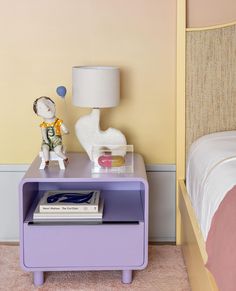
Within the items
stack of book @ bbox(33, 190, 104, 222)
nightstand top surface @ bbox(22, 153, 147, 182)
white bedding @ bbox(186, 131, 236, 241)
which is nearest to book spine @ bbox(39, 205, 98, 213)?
stack of book @ bbox(33, 190, 104, 222)

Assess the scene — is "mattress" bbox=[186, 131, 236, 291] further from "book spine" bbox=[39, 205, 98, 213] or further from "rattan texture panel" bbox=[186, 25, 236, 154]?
"book spine" bbox=[39, 205, 98, 213]

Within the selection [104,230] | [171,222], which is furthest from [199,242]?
[171,222]

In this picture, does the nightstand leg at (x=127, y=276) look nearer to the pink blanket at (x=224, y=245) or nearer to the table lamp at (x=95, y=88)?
the table lamp at (x=95, y=88)

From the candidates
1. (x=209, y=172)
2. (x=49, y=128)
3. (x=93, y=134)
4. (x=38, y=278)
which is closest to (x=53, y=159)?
(x=49, y=128)

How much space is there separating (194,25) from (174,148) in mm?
620

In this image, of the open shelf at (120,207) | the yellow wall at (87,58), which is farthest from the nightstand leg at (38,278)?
the yellow wall at (87,58)

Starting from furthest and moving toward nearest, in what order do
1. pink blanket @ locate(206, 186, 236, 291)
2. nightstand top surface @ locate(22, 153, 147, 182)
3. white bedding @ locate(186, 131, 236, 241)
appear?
nightstand top surface @ locate(22, 153, 147, 182)
white bedding @ locate(186, 131, 236, 241)
pink blanket @ locate(206, 186, 236, 291)

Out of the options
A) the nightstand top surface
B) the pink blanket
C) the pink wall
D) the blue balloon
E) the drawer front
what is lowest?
the drawer front

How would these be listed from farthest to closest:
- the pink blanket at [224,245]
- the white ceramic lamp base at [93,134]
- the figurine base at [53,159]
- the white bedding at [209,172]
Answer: the white ceramic lamp base at [93,134] → the figurine base at [53,159] → the white bedding at [209,172] → the pink blanket at [224,245]

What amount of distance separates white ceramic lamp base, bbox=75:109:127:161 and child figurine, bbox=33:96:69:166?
0.43ft

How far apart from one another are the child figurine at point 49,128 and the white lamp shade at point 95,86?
14cm

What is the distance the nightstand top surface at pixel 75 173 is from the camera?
2.32m

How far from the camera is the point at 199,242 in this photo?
201 centimetres

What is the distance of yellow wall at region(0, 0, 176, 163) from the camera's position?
8.87 feet
